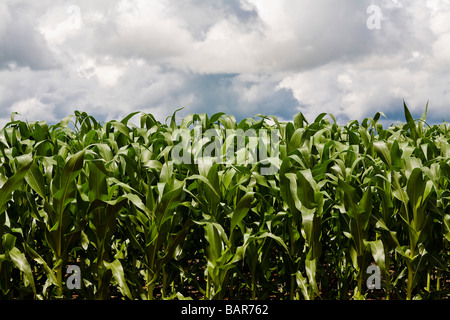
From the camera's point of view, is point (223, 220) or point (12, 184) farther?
point (223, 220)

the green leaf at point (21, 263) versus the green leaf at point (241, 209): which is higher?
the green leaf at point (241, 209)

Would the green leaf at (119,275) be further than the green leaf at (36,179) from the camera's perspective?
No

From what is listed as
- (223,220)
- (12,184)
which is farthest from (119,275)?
(12,184)

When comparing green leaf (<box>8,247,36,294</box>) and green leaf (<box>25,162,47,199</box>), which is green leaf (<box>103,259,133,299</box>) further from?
green leaf (<box>25,162,47,199</box>)

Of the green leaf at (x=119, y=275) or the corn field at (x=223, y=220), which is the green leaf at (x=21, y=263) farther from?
the green leaf at (x=119, y=275)

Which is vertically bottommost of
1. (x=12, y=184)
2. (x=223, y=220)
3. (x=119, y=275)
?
(x=119, y=275)

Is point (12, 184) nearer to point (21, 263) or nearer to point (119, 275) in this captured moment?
point (21, 263)

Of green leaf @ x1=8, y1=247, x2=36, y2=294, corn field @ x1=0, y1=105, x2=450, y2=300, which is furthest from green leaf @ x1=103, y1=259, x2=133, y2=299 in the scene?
green leaf @ x1=8, y1=247, x2=36, y2=294

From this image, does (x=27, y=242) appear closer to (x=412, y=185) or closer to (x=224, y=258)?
(x=224, y=258)

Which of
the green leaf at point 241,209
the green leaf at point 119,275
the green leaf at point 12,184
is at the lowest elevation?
the green leaf at point 119,275

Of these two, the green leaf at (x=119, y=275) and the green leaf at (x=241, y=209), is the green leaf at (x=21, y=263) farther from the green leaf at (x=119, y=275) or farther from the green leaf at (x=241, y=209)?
the green leaf at (x=241, y=209)

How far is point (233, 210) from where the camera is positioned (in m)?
2.61

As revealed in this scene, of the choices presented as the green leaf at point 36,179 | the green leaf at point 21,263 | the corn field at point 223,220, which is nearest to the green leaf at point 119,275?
the corn field at point 223,220
